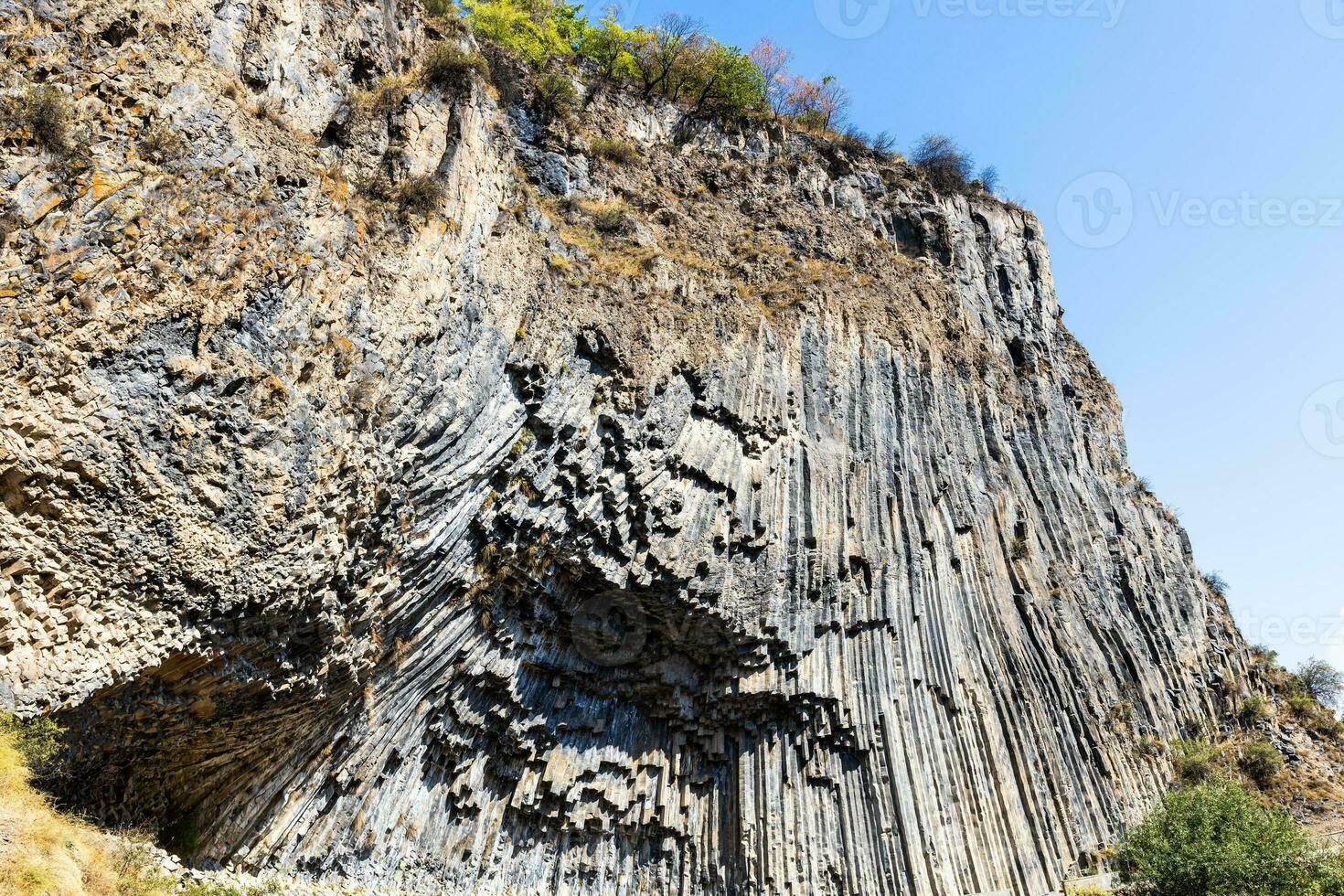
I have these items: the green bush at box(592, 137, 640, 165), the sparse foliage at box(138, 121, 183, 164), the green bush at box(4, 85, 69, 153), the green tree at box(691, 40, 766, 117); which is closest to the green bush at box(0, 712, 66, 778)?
the green bush at box(4, 85, 69, 153)

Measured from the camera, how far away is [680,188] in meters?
20.5

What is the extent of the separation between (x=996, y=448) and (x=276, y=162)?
17030 mm

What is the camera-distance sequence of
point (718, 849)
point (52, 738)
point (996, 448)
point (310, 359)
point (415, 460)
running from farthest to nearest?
point (996, 448), point (718, 849), point (415, 460), point (310, 359), point (52, 738)

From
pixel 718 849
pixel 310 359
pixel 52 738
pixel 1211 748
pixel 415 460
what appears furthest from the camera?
pixel 1211 748

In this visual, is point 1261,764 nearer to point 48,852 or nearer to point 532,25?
point 48,852

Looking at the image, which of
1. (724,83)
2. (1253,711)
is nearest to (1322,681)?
(1253,711)

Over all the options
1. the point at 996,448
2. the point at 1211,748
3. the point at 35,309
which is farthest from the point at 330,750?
the point at 1211,748

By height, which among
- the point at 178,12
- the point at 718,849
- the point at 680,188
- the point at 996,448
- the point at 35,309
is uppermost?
the point at 680,188

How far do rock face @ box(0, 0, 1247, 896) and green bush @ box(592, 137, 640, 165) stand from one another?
201 millimetres

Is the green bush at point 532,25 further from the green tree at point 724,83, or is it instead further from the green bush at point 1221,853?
the green bush at point 1221,853

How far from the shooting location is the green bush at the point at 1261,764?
66.8 ft

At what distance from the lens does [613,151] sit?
63.5 feet

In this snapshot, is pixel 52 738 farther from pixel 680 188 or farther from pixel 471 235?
pixel 680 188

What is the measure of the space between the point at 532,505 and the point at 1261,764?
18885mm
